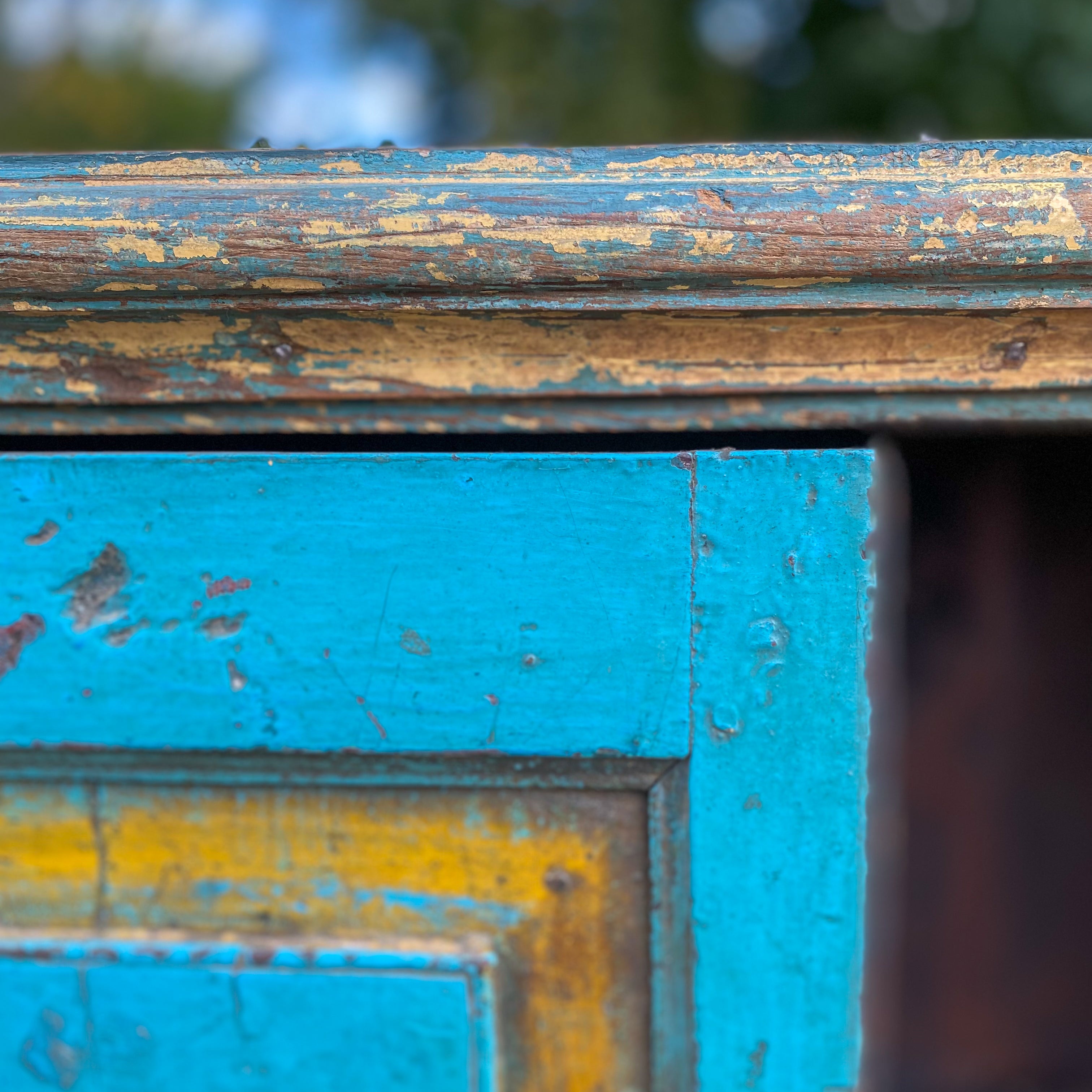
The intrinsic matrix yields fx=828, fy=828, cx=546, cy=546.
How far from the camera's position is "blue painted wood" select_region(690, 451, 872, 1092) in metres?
0.46

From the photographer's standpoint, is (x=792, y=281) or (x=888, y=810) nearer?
(x=792, y=281)

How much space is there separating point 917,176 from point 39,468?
1.64ft

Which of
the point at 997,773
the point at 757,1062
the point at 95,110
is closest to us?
the point at 757,1062

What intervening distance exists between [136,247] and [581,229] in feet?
0.73

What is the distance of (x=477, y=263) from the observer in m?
0.41

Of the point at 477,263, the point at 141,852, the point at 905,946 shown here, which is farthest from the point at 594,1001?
the point at 905,946

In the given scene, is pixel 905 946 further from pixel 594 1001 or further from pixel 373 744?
pixel 373 744

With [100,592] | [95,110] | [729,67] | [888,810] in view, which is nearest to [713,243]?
[100,592]

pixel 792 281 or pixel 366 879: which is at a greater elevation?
pixel 792 281

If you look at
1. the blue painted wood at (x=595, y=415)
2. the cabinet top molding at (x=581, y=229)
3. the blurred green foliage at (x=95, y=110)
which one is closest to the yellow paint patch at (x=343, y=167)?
the cabinet top molding at (x=581, y=229)

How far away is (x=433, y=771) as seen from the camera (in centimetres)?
50

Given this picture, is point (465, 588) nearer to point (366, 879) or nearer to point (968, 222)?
point (366, 879)

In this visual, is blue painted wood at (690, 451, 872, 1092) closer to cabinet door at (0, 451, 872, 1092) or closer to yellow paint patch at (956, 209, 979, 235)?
cabinet door at (0, 451, 872, 1092)

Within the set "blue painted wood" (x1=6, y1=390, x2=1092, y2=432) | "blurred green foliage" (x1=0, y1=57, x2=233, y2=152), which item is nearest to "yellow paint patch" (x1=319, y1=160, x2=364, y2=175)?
"blue painted wood" (x1=6, y1=390, x2=1092, y2=432)
